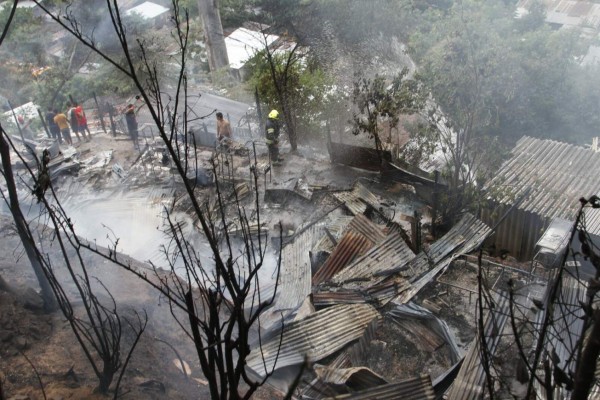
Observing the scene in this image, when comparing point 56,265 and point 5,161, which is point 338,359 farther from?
point 56,265

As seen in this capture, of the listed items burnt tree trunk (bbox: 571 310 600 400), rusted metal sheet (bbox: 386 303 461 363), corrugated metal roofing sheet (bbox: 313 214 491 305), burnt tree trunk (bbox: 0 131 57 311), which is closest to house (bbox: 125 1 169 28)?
burnt tree trunk (bbox: 0 131 57 311)

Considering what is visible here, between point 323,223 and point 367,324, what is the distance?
3318 millimetres

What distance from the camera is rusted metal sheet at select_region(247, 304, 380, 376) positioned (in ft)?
25.1

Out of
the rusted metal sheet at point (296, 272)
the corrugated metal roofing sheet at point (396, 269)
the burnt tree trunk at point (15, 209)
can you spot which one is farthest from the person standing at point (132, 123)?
the corrugated metal roofing sheet at point (396, 269)

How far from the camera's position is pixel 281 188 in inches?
488

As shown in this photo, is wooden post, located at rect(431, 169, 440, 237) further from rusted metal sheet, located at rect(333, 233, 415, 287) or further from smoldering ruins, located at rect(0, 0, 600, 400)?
rusted metal sheet, located at rect(333, 233, 415, 287)

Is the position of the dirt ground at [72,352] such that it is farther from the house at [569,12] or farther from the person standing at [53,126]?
the house at [569,12]

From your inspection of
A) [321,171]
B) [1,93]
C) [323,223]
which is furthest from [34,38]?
[323,223]

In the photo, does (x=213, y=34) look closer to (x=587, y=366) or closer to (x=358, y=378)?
Answer: (x=358, y=378)

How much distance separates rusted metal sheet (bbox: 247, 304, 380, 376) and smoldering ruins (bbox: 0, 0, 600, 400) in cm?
3

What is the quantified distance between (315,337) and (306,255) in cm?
242

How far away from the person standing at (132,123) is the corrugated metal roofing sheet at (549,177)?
1078cm

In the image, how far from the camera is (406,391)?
6.38 metres

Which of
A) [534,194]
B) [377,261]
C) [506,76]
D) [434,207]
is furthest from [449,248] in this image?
[506,76]
